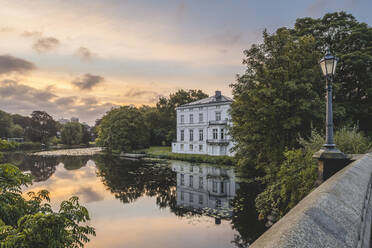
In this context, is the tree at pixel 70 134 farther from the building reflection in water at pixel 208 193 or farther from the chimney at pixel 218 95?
the building reflection in water at pixel 208 193

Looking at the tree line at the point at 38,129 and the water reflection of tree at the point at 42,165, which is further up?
the tree line at the point at 38,129

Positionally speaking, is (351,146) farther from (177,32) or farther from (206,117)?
(206,117)

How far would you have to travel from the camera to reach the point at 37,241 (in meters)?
2.29

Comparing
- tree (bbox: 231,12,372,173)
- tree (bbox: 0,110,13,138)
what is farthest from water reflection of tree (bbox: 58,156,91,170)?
tree (bbox: 0,110,13,138)

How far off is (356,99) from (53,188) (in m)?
25.6

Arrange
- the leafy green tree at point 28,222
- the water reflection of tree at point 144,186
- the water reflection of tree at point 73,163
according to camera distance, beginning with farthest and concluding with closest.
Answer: the water reflection of tree at point 73,163
the water reflection of tree at point 144,186
the leafy green tree at point 28,222

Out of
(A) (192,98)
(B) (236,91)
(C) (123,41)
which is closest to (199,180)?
(B) (236,91)

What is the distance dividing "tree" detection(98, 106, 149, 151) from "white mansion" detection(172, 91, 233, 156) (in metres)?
11.6

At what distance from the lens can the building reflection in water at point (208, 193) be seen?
12.6 meters

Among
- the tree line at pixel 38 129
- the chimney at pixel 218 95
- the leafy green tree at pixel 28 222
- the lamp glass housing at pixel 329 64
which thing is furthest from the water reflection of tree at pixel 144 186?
the tree line at pixel 38 129

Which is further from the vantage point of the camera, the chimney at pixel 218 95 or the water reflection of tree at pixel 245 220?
the chimney at pixel 218 95

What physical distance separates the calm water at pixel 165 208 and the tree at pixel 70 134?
62.6 meters

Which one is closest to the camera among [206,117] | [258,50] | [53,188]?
[258,50]

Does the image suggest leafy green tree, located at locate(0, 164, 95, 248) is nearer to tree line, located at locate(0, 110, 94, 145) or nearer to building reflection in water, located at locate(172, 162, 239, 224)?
building reflection in water, located at locate(172, 162, 239, 224)
